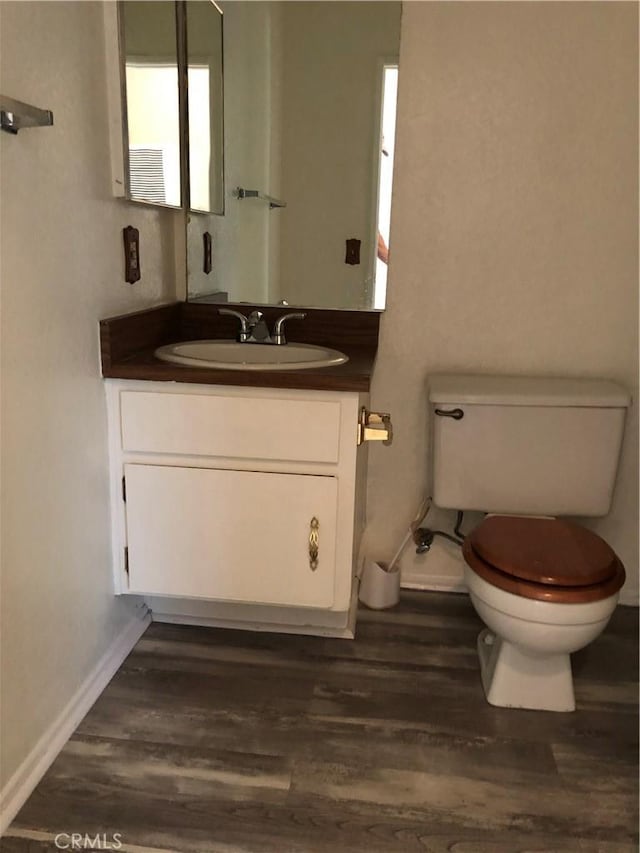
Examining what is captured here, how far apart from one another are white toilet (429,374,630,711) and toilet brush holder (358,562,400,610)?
30 centimetres

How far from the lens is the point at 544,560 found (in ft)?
5.24

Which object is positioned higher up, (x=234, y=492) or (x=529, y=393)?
(x=529, y=393)

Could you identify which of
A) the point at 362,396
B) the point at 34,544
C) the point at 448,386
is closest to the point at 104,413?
the point at 34,544

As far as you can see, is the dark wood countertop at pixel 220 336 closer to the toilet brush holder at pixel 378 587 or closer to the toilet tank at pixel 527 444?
the toilet tank at pixel 527 444

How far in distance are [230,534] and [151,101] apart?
110 cm

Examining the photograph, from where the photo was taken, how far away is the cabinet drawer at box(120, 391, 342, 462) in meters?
1.62

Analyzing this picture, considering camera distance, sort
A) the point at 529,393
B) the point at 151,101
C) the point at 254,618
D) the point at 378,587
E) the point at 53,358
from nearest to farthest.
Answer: the point at 53,358, the point at 151,101, the point at 529,393, the point at 254,618, the point at 378,587

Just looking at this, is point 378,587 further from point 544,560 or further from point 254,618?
point 544,560

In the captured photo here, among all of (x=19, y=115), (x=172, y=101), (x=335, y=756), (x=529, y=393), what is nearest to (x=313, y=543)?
(x=335, y=756)

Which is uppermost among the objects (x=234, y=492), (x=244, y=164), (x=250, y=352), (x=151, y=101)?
(x=151, y=101)

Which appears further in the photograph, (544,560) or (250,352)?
(250,352)

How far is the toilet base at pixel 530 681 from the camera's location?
168 centimetres

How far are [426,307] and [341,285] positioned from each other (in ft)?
0.85

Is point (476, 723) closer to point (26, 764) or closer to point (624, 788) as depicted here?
point (624, 788)
